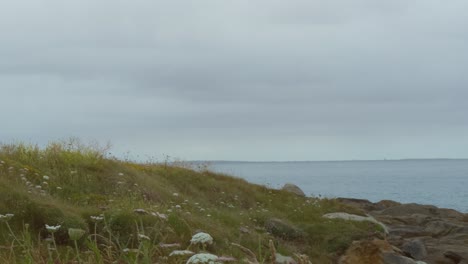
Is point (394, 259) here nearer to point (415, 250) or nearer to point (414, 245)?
point (415, 250)

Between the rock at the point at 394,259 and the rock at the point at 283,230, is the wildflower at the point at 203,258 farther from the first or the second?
the rock at the point at 283,230

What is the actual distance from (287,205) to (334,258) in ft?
22.0

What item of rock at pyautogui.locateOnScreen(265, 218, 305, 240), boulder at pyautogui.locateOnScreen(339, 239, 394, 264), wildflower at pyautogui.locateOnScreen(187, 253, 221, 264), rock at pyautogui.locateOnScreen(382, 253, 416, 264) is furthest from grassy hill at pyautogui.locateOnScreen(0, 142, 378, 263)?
wildflower at pyautogui.locateOnScreen(187, 253, 221, 264)

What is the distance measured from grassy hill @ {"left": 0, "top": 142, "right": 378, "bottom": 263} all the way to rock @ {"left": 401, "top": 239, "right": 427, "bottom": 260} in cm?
106

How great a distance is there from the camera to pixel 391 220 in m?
24.9

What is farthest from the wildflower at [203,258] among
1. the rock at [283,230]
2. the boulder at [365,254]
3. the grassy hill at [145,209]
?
the rock at [283,230]

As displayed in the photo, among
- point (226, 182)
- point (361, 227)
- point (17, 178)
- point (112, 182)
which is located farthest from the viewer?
point (226, 182)

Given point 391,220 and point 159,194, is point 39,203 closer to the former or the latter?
point 159,194

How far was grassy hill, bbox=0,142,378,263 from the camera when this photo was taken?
1031cm

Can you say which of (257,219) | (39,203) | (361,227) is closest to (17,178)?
(39,203)

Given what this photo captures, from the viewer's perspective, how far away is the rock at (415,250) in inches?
658

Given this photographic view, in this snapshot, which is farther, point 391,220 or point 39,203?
point 391,220

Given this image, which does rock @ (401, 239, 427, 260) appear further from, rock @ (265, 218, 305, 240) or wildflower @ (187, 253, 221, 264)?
wildflower @ (187, 253, 221, 264)

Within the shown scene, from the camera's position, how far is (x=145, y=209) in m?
11.5
